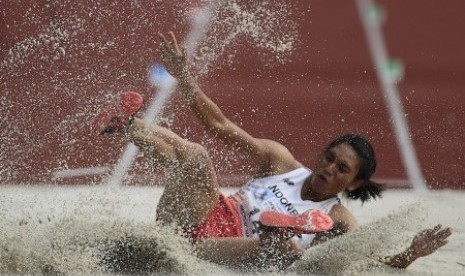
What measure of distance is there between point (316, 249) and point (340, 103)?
7.92ft

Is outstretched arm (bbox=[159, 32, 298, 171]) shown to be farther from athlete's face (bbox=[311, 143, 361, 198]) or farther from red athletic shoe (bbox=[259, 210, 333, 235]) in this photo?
red athletic shoe (bbox=[259, 210, 333, 235])

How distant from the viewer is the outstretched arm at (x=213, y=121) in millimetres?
3795

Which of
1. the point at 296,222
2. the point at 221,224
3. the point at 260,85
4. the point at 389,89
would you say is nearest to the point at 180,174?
the point at 221,224

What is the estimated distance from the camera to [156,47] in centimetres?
572

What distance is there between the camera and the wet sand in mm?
3334

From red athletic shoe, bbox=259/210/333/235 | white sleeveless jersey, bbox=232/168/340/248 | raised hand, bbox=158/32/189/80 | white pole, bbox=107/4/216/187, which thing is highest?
raised hand, bbox=158/32/189/80

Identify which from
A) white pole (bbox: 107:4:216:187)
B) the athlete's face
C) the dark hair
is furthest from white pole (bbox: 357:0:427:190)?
the athlete's face

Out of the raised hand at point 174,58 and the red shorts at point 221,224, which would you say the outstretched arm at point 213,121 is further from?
the red shorts at point 221,224

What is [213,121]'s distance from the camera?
385cm

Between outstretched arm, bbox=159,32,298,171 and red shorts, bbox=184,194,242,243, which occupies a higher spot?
outstretched arm, bbox=159,32,298,171

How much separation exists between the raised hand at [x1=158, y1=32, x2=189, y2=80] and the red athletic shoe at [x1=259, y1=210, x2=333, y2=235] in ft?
2.58

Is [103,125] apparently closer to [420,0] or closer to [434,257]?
[434,257]

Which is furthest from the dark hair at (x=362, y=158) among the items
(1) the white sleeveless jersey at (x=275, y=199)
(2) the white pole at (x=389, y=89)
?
(2) the white pole at (x=389, y=89)

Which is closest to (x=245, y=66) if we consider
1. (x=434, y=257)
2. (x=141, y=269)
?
(x=434, y=257)
